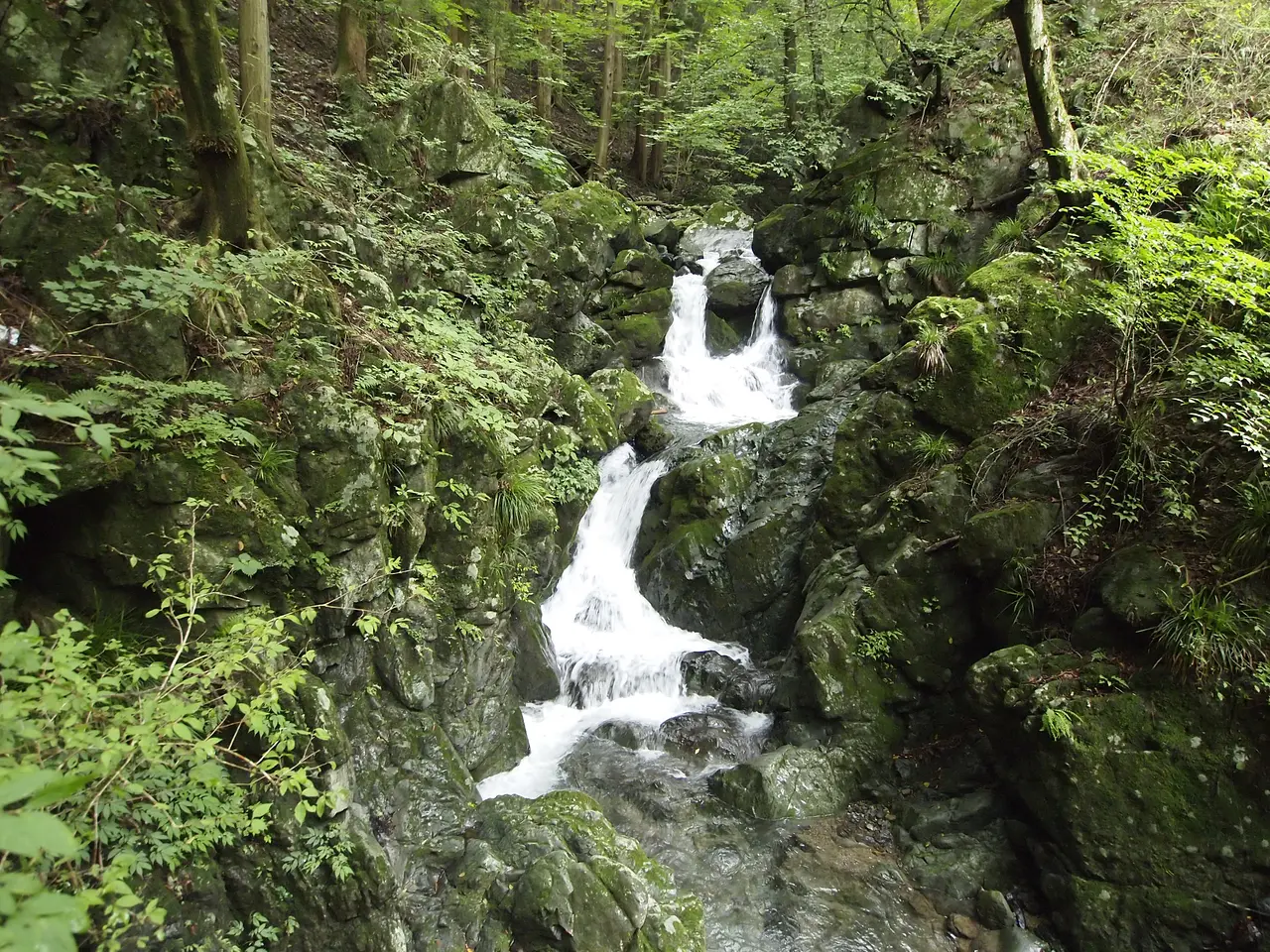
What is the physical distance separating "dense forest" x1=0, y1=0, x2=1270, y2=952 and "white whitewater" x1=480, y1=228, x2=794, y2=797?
8 cm

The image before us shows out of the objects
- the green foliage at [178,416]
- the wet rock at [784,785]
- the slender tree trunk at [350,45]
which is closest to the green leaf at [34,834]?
the green foliage at [178,416]

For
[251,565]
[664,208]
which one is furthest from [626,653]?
[664,208]

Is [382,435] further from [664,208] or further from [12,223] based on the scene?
[664,208]

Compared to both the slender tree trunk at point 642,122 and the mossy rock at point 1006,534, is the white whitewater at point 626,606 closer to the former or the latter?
the mossy rock at point 1006,534

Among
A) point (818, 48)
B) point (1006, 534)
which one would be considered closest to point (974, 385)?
point (1006, 534)

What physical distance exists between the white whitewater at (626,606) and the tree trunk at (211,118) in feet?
18.8

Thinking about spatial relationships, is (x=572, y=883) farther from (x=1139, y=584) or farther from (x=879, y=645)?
(x=1139, y=584)

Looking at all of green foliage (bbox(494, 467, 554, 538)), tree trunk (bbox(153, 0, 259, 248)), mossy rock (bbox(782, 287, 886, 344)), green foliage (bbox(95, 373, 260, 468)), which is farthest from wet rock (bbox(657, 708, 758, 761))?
mossy rock (bbox(782, 287, 886, 344))

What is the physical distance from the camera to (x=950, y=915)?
217 inches

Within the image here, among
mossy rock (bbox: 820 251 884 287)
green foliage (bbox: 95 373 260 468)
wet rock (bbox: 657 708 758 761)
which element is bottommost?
wet rock (bbox: 657 708 758 761)

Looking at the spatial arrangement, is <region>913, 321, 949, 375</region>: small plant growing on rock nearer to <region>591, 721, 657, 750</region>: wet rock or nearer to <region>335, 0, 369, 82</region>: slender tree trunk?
<region>591, 721, 657, 750</region>: wet rock

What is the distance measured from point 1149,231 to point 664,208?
1471 centimetres

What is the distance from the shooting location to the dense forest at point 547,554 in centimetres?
403

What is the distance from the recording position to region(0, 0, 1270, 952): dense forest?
4.03m
